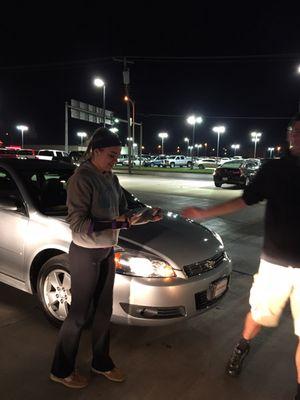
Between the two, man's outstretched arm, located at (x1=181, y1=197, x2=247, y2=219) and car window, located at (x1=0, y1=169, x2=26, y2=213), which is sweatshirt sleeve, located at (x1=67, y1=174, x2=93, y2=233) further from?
car window, located at (x1=0, y1=169, x2=26, y2=213)

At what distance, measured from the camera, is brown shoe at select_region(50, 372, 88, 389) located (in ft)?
9.11

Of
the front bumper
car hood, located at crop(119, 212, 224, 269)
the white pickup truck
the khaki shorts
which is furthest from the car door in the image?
the white pickup truck

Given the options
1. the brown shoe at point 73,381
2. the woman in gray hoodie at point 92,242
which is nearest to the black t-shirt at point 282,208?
the woman in gray hoodie at point 92,242

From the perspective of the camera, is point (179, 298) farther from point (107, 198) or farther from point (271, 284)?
point (107, 198)

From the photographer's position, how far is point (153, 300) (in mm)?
3125

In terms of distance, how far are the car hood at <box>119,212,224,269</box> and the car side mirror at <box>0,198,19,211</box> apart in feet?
3.83

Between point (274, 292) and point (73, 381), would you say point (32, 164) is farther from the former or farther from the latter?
point (274, 292)

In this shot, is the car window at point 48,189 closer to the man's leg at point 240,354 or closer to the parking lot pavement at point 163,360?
the parking lot pavement at point 163,360

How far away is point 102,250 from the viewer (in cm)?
261

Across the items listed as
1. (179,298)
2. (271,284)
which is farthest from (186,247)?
(271,284)

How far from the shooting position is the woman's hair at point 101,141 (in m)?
2.55

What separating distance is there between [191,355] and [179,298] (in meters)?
0.56

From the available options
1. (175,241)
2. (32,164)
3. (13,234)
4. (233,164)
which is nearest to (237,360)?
(175,241)

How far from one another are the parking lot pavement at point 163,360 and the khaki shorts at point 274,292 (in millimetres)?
604
